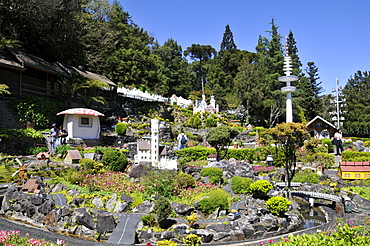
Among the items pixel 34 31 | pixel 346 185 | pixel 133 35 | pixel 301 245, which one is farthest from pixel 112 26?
pixel 301 245

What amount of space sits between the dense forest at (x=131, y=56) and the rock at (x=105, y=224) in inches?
854

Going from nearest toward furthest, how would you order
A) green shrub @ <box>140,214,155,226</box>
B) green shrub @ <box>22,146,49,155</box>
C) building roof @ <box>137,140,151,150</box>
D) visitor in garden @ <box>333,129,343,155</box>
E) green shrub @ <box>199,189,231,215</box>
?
green shrub @ <box>140,214,155,226</box> < green shrub @ <box>199,189,231,215</box> < building roof @ <box>137,140,151,150</box> < green shrub @ <box>22,146,49,155</box> < visitor in garden @ <box>333,129,343,155</box>

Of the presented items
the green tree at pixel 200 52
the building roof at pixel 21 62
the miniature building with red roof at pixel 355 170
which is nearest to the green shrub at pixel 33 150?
the building roof at pixel 21 62

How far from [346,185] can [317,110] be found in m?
42.9

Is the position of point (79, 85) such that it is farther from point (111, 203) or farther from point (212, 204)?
point (212, 204)

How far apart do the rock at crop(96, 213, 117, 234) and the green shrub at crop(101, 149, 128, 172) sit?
754 centimetres

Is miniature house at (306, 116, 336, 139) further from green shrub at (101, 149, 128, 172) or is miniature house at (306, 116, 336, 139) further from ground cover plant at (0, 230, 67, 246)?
ground cover plant at (0, 230, 67, 246)

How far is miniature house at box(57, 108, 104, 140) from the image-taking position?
23516mm

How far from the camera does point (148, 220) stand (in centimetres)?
1050

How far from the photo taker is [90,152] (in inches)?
772

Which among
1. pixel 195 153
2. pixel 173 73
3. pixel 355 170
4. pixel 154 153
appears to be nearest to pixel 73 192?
pixel 154 153

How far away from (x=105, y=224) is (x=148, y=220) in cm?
153

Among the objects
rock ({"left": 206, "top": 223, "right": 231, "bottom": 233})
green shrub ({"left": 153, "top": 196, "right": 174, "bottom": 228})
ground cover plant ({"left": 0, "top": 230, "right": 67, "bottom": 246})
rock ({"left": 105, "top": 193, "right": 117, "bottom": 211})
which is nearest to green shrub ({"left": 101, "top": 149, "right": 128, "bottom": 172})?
rock ({"left": 105, "top": 193, "right": 117, "bottom": 211})

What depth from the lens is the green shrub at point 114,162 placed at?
57.5 ft
